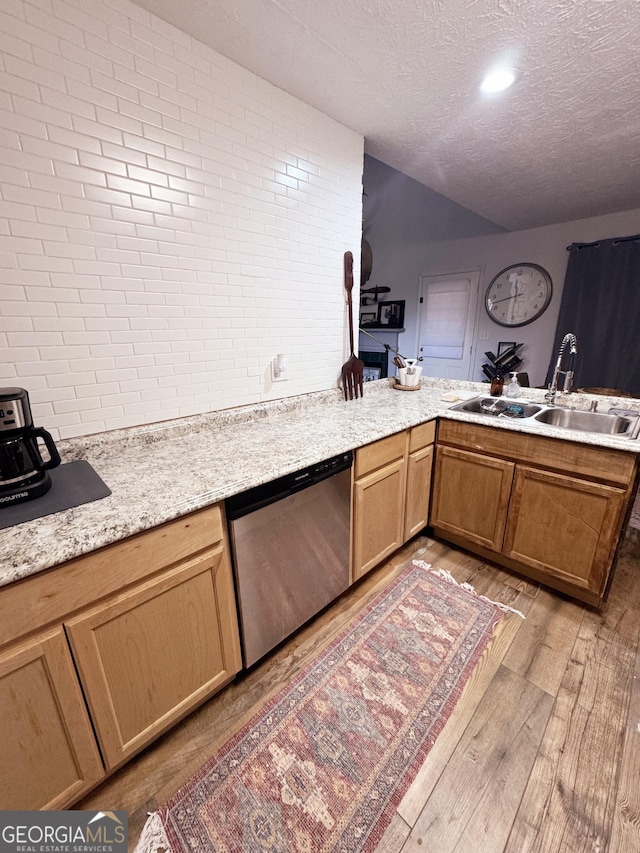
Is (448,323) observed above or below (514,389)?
above

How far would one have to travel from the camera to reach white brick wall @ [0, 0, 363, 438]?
42.0 inches

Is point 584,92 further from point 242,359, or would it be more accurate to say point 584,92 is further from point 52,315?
point 52,315

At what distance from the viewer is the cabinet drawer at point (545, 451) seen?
1458 mm

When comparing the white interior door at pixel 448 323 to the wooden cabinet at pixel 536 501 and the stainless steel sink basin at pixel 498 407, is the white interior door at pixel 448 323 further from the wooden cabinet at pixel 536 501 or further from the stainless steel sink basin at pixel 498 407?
the wooden cabinet at pixel 536 501

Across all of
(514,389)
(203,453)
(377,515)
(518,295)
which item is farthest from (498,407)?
(518,295)

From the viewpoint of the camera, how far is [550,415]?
2016 mm

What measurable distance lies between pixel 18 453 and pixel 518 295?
15.6 feet

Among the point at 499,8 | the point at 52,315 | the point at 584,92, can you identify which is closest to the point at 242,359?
the point at 52,315

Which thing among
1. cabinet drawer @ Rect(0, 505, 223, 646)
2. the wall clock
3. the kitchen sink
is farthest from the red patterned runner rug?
the wall clock

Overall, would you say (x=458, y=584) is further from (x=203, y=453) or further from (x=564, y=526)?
(x=203, y=453)

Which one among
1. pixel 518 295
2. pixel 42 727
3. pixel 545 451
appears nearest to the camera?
pixel 42 727

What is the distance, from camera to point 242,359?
171 cm

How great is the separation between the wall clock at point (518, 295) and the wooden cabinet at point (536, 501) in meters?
2.95

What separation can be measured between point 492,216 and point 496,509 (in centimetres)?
309
